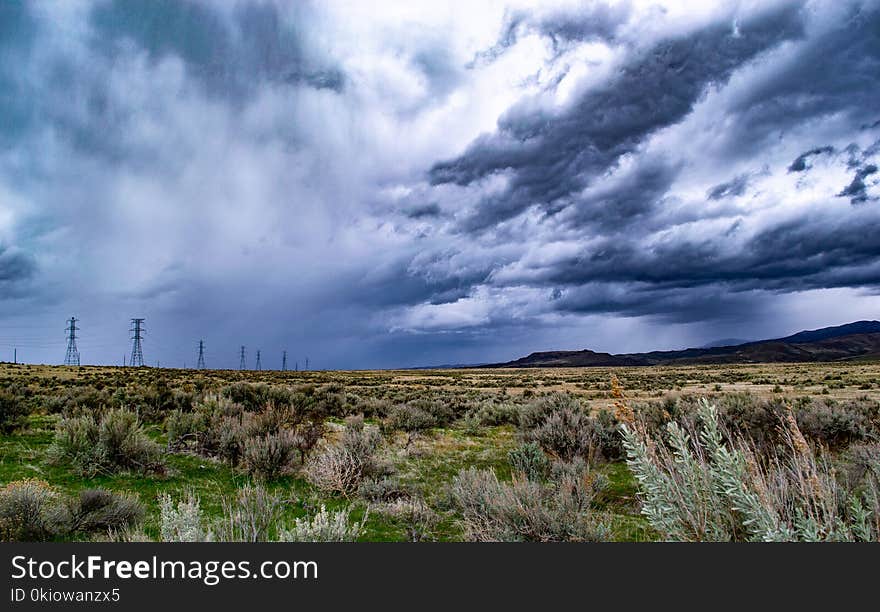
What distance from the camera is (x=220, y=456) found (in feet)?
38.0

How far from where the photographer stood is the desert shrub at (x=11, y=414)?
1366 centimetres

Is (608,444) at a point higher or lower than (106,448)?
lower

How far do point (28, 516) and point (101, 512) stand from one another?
793 mm

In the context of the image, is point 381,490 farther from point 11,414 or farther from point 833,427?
point 833,427

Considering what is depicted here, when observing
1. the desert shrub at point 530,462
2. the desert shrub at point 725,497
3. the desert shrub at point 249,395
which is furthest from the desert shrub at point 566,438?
the desert shrub at point 249,395

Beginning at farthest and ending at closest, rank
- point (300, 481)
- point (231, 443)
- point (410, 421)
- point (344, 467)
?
point (410, 421)
point (231, 443)
point (300, 481)
point (344, 467)

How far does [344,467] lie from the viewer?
32.4 feet

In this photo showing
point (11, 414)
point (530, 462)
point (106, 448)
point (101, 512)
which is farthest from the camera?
point (11, 414)

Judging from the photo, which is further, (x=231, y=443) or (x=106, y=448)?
(x=231, y=443)

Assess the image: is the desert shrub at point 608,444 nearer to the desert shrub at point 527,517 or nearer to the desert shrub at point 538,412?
the desert shrub at point 538,412

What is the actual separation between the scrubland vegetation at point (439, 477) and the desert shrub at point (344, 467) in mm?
44

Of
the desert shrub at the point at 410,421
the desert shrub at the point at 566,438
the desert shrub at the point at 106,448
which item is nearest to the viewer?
the desert shrub at the point at 106,448

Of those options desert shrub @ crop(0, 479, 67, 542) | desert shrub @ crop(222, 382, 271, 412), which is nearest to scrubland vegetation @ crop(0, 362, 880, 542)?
desert shrub @ crop(0, 479, 67, 542)

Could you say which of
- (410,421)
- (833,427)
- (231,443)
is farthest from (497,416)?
(231,443)
